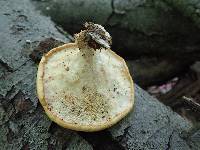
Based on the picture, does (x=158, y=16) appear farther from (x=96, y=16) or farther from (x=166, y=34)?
(x=96, y=16)

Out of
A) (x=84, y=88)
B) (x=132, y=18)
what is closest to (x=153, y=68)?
(x=132, y=18)

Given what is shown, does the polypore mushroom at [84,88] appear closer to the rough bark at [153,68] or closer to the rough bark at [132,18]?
the rough bark at [132,18]

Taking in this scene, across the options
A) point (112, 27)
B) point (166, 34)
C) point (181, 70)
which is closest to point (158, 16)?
point (166, 34)

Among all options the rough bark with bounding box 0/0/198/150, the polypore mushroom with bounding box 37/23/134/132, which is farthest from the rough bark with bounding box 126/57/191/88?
the polypore mushroom with bounding box 37/23/134/132

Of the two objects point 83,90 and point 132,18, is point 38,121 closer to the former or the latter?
point 83,90

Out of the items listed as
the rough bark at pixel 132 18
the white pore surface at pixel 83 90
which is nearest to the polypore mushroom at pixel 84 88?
the white pore surface at pixel 83 90
